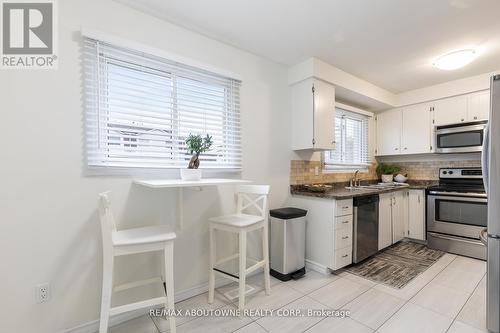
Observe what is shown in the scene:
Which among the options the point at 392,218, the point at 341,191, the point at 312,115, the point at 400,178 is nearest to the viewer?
the point at 312,115

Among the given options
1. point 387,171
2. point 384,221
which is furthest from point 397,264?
point 387,171

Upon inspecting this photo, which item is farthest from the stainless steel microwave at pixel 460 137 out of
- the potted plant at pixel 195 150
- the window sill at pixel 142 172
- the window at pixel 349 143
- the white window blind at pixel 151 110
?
the potted plant at pixel 195 150

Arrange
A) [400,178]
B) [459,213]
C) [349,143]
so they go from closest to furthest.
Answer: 1. [459,213]
2. [349,143]
3. [400,178]

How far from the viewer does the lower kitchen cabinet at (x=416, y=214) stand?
3629mm

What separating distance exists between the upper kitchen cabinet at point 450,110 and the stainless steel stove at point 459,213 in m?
0.76

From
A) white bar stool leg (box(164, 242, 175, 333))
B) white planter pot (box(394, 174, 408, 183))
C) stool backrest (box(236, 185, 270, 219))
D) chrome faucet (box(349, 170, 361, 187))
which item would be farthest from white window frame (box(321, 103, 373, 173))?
white bar stool leg (box(164, 242, 175, 333))

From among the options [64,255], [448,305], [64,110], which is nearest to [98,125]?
[64,110]

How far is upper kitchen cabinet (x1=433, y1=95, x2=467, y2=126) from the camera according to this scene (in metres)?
3.47

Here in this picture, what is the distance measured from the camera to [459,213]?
10.5 feet

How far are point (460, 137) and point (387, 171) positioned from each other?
1.15 m

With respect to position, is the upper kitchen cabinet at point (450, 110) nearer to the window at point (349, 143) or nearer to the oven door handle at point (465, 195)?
the window at point (349, 143)

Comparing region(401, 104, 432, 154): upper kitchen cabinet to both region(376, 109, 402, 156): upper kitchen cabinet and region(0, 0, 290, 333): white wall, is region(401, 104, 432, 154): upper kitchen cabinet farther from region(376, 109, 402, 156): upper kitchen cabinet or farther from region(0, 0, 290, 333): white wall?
region(0, 0, 290, 333): white wall

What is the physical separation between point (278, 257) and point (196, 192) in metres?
1.16

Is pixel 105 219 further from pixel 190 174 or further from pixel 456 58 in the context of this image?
pixel 456 58
